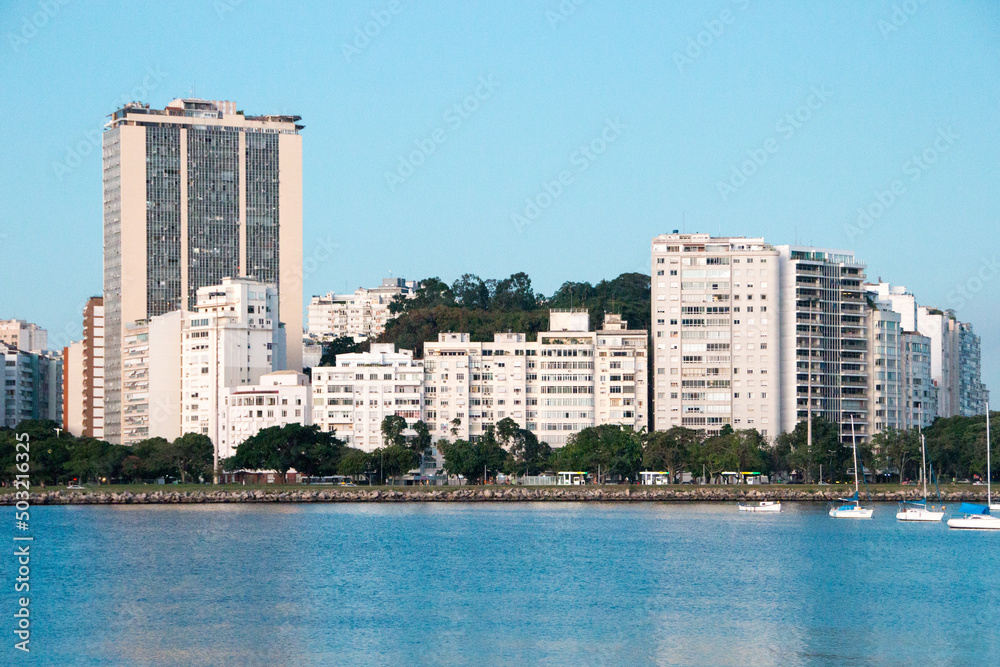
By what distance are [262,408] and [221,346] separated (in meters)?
11.3

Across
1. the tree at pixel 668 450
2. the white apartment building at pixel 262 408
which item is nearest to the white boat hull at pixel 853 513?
the tree at pixel 668 450

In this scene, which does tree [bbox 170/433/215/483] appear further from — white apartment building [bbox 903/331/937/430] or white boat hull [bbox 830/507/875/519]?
white apartment building [bbox 903/331/937/430]

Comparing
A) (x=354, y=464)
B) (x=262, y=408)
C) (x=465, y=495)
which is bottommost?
(x=465, y=495)

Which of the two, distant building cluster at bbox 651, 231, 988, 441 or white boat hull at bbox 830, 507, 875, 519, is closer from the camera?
white boat hull at bbox 830, 507, 875, 519

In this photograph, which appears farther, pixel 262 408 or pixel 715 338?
pixel 715 338

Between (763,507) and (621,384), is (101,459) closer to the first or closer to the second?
(621,384)

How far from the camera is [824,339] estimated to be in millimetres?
173875

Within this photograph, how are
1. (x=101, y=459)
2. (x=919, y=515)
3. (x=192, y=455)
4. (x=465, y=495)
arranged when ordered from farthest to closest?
1. (x=192, y=455)
2. (x=101, y=459)
3. (x=465, y=495)
4. (x=919, y=515)

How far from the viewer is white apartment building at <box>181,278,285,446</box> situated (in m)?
175

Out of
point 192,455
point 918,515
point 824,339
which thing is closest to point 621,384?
point 824,339

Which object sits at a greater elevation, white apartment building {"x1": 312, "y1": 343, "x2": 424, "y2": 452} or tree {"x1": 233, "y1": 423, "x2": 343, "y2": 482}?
white apartment building {"x1": 312, "y1": 343, "x2": 424, "y2": 452}

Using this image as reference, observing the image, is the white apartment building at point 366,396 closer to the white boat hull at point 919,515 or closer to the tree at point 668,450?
the tree at point 668,450

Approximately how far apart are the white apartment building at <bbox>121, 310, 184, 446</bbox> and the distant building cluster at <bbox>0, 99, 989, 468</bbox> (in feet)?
0.75
